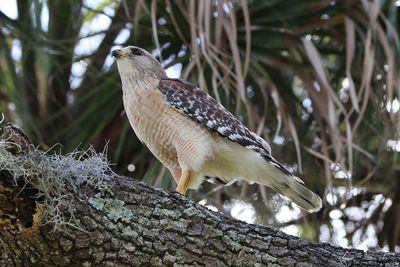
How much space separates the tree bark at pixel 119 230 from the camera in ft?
9.26

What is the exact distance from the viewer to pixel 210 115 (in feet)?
14.4

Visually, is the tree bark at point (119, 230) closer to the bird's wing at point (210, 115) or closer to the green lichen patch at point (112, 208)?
the green lichen patch at point (112, 208)

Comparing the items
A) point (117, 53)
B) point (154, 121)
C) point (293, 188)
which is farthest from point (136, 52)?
point (293, 188)

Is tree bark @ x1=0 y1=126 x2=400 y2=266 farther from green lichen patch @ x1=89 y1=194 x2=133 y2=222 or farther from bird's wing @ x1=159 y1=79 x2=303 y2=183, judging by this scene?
bird's wing @ x1=159 y1=79 x2=303 y2=183

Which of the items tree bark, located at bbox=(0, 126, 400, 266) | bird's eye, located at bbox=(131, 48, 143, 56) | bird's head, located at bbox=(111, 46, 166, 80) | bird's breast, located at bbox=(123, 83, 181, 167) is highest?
bird's eye, located at bbox=(131, 48, 143, 56)

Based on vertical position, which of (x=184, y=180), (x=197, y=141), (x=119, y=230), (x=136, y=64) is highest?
(x=136, y=64)

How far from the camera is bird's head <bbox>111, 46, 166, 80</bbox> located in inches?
181

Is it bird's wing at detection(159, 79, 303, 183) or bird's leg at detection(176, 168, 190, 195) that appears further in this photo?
bird's wing at detection(159, 79, 303, 183)

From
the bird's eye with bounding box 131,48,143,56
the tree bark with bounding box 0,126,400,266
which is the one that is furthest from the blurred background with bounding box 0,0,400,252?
the tree bark with bounding box 0,126,400,266

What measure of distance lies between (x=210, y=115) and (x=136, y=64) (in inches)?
21.8

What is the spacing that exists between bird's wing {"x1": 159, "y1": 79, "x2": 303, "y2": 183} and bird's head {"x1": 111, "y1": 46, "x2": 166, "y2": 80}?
0.42ft

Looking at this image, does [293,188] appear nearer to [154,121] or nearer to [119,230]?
[154,121]

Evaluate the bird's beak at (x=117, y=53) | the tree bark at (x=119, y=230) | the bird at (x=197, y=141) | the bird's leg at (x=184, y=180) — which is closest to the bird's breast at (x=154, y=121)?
the bird at (x=197, y=141)

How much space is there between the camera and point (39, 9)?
16.4 ft
